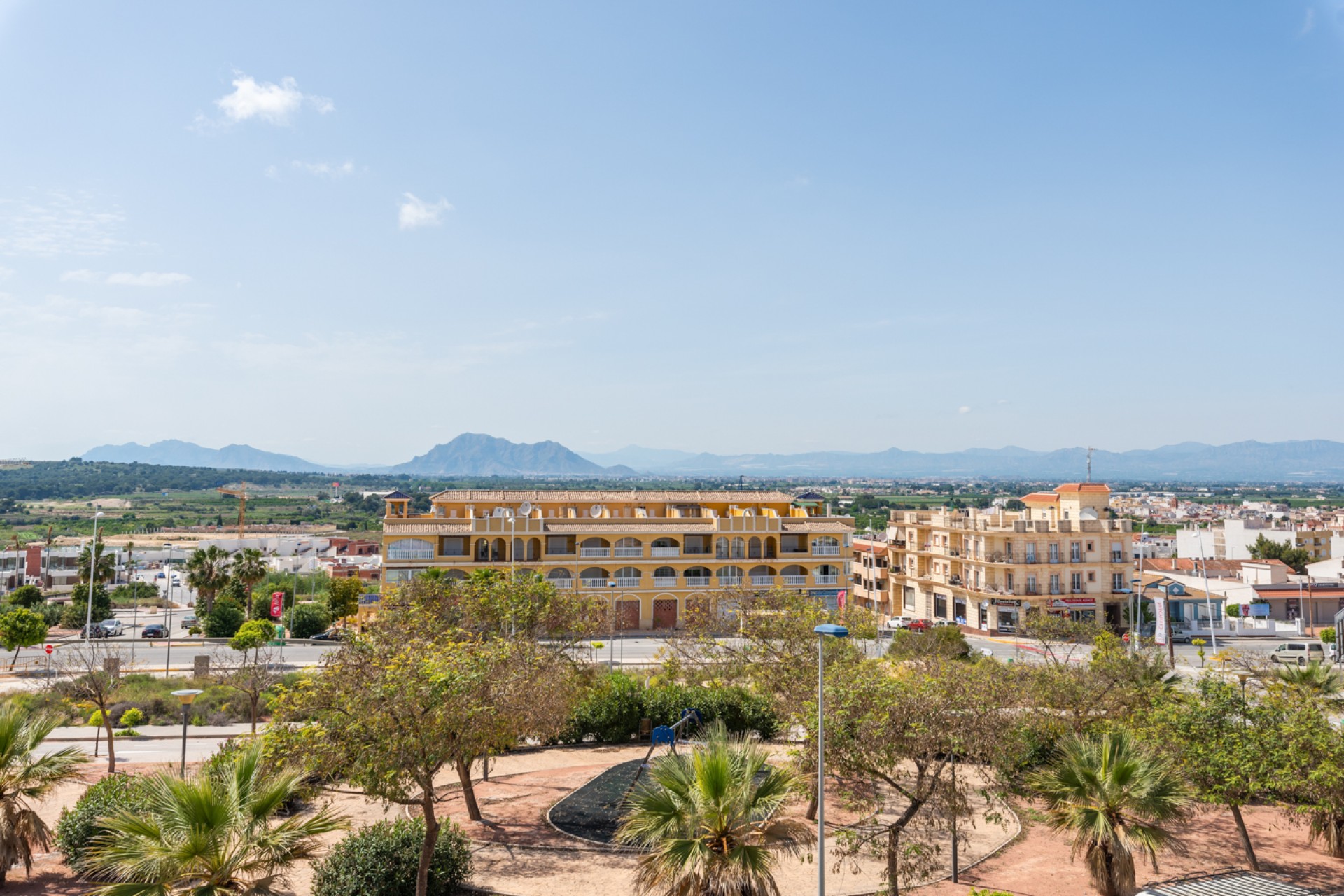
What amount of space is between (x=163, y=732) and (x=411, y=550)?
80.2 ft

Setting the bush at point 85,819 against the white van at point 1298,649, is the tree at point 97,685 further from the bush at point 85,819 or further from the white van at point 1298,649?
the white van at point 1298,649

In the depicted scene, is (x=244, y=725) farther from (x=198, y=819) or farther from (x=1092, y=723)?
(x=1092, y=723)

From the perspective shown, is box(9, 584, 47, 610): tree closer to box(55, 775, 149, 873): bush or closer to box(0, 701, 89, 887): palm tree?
box(55, 775, 149, 873): bush

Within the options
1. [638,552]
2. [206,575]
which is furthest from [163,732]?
[206,575]

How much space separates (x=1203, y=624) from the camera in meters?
61.8

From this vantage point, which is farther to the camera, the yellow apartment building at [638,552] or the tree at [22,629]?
the yellow apartment building at [638,552]

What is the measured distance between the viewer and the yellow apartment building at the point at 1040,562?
57.7 m

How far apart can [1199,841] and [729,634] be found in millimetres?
13265

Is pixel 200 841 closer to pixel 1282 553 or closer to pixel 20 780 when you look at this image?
pixel 20 780

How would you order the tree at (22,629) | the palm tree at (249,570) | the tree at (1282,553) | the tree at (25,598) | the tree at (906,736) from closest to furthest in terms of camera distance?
the tree at (906,736) < the tree at (22,629) < the tree at (25,598) < the palm tree at (249,570) < the tree at (1282,553)

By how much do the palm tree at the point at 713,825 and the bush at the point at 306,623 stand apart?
4727 centimetres

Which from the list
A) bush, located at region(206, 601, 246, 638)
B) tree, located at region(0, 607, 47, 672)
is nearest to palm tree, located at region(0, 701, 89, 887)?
tree, located at region(0, 607, 47, 672)

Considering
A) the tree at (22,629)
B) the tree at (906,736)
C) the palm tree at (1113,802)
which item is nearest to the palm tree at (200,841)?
the tree at (906,736)

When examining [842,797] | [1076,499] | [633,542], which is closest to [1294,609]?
[1076,499]
